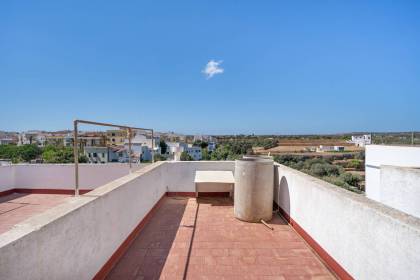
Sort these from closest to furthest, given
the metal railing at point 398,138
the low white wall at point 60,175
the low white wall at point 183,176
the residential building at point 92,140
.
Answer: the residential building at point 92,140 < the low white wall at point 183,176 < the low white wall at point 60,175 < the metal railing at point 398,138

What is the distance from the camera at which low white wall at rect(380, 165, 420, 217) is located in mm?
3234

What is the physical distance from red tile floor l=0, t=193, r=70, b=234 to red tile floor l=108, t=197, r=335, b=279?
Answer: 2.01 metres

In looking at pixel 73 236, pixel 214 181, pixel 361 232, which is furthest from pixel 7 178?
pixel 361 232

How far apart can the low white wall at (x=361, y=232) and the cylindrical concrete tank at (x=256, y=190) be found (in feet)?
2.15

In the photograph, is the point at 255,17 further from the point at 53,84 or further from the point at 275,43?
the point at 53,84

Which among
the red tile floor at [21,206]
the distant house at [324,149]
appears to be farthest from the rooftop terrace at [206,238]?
the distant house at [324,149]

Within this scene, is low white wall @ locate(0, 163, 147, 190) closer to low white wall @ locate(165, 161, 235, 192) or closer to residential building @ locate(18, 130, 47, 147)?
residential building @ locate(18, 130, 47, 147)

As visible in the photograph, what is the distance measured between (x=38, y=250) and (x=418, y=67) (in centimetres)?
1578

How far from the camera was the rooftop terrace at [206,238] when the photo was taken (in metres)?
1.32

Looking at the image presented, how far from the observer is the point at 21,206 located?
14.3 ft

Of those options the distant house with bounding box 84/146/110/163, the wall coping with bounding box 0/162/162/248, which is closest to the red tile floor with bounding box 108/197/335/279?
the wall coping with bounding box 0/162/162/248

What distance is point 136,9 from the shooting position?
267 inches

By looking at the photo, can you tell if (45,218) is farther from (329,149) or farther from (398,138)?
(329,149)

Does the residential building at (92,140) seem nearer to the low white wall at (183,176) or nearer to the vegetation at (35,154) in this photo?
the vegetation at (35,154)
